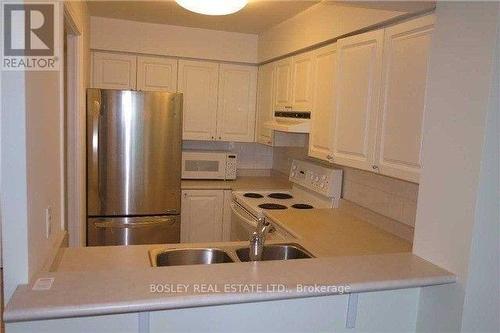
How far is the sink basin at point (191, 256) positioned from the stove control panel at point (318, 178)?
1316 mm

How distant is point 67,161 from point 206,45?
189cm

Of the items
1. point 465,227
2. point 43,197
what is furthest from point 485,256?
point 43,197

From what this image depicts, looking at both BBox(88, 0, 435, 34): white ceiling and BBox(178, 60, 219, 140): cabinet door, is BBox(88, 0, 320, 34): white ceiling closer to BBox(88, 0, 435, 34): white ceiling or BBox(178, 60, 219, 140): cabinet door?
BBox(88, 0, 435, 34): white ceiling

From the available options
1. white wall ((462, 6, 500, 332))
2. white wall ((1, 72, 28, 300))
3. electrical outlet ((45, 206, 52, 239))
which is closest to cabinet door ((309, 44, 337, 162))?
white wall ((462, 6, 500, 332))

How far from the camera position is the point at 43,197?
50.8 inches

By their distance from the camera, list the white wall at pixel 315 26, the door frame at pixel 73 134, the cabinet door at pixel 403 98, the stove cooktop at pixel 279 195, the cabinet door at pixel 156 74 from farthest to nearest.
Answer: the cabinet door at pixel 156 74 < the stove cooktop at pixel 279 195 < the door frame at pixel 73 134 < the white wall at pixel 315 26 < the cabinet door at pixel 403 98

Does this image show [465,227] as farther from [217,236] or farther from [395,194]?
[217,236]

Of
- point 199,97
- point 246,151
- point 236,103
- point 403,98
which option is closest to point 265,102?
point 236,103

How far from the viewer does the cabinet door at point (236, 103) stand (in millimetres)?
3975

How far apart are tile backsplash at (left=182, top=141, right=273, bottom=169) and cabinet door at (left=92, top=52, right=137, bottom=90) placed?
3.21 feet

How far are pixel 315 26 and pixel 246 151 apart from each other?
6.25 feet

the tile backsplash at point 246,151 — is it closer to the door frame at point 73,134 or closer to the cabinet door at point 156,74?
the cabinet door at point 156,74

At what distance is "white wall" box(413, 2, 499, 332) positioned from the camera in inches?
49.2

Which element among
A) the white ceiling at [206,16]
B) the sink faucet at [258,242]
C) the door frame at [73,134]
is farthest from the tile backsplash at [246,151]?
the sink faucet at [258,242]
